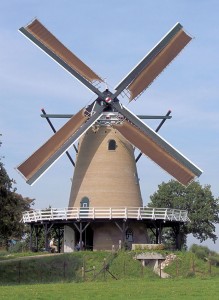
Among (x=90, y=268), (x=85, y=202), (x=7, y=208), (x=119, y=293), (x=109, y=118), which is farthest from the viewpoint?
(x=109, y=118)

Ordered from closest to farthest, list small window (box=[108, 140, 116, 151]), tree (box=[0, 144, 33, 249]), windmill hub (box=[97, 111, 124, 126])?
1. tree (box=[0, 144, 33, 249])
2. windmill hub (box=[97, 111, 124, 126])
3. small window (box=[108, 140, 116, 151])

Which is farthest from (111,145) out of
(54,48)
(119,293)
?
(119,293)

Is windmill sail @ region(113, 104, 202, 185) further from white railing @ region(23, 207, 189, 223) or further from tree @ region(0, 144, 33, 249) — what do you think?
tree @ region(0, 144, 33, 249)

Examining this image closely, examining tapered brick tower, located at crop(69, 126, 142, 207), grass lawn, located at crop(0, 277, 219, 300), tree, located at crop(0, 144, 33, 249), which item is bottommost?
grass lawn, located at crop(0, 277, 219, 300)

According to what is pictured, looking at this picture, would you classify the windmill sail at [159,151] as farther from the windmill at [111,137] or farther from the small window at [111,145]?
the small window at [111,145]

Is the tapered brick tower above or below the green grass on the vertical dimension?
above

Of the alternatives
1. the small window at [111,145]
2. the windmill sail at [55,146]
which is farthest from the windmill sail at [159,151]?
the windmill sail at [55,146]

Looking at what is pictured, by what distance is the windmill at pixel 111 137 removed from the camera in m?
43.6

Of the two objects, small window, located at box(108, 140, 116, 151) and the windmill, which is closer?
the windmill

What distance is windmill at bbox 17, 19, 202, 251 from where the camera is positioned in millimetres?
43625

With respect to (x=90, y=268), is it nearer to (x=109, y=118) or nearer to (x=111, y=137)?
(x=111, y=137)

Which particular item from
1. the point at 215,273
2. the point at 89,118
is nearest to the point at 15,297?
the point at 215,273

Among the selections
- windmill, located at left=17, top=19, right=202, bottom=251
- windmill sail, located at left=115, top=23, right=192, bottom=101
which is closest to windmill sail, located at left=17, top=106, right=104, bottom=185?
windmill, located at left=17, top=19, right=202, bottom=251

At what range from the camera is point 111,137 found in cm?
4569
